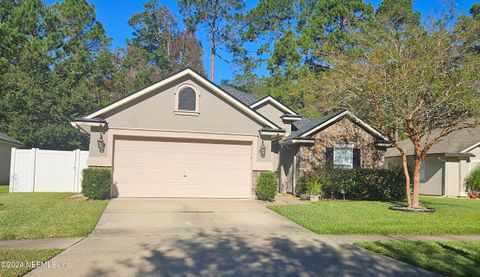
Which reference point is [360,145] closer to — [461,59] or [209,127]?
[461,59]

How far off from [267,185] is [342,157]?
5.25 metres

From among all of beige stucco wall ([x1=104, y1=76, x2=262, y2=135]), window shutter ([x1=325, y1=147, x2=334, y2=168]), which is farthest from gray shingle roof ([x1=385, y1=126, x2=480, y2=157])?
beige stucco wall ([x1=104, y1=76, x2=262, y2=135])

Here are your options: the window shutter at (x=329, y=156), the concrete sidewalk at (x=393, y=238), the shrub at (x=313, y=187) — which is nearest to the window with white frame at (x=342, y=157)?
the window shutter at (x=329, y=156)

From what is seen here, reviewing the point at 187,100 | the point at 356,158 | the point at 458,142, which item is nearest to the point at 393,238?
the point at 187,100

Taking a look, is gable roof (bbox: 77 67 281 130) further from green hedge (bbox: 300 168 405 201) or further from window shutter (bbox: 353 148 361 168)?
window shutter (bbox: 353 148 361 168)

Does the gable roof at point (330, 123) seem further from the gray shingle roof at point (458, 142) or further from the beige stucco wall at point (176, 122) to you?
the gray shingle roof at point (458, 142)

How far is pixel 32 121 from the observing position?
32500mm

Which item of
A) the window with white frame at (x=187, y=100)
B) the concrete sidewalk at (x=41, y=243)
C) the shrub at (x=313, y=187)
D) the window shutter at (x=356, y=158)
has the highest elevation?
the window with white frame at (x=187, y=100)

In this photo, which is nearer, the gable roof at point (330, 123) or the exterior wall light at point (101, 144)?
the exterior wall light at point (101, 144)

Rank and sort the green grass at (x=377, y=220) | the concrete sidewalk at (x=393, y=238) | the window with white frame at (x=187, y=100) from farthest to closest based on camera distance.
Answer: the window with white frame at (x=187, y=100), the green grass at (x=377, y=220), the concrete sidewalk at (x=393, y=238)

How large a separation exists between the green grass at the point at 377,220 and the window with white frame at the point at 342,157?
15.0ft

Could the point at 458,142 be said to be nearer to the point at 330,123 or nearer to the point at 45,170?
the point at 330,123

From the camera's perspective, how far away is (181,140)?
16781 millimetres

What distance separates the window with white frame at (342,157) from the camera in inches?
782
